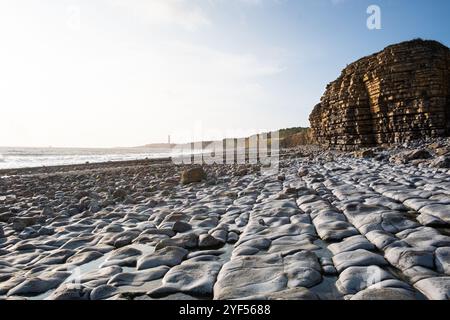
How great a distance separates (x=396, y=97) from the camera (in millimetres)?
16578

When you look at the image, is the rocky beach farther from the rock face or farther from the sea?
the sea

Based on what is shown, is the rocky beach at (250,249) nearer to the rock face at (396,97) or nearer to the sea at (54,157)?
the rock face at (396,97)

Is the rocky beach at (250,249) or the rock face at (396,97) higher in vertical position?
the rock face at (396,97)

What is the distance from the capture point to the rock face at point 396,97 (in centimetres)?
1560

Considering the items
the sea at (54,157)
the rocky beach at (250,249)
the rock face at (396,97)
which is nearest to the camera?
the rocky beach at (250,249)

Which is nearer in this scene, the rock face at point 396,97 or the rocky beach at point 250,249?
the rocky beach at point 250,249

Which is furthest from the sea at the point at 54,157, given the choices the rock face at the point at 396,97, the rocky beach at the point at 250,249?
the rocky beach at the point at 250,249

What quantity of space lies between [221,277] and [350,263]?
103cm

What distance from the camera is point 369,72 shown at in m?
18.0

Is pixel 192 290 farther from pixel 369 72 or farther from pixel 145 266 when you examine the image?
pixel 369 72

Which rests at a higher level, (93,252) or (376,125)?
(376,125)

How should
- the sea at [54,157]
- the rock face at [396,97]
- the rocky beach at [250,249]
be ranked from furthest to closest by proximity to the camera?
the sea at [54,157] → the rock face at [396,97] → the rocky beach at [250,249]

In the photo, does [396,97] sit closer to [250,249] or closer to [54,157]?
[250,249]
